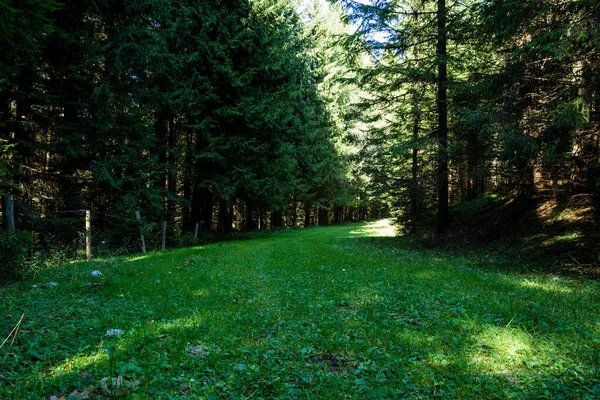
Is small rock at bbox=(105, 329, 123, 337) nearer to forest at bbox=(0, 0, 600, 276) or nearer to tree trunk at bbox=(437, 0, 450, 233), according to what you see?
forest at bbox=(0, 0, 600, 276)

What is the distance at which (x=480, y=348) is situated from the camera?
374 centimetres

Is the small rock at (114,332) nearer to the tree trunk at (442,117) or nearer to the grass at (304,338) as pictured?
the grass at (304,338)

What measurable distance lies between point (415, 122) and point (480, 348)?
14.6 m

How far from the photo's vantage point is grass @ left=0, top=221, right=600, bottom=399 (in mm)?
2992

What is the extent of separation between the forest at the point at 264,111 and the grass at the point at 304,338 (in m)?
3.50

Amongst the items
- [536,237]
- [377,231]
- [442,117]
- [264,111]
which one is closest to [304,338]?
[536,237]

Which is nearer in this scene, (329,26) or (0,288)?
(0,288)

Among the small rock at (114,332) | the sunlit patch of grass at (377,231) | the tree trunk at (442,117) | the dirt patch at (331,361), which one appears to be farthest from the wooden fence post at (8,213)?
the sunlit patch of grass at (377,231)

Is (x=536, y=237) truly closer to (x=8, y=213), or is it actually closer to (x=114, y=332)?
(x=114, y=332)

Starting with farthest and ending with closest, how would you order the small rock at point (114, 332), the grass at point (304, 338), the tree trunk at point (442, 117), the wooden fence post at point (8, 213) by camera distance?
the tree trunk at point (442, 117), the wooden fence post at point (8, 213), the small rock at point (114, 332), the grass at point (304, 338)

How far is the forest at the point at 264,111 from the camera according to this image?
27.8 feet

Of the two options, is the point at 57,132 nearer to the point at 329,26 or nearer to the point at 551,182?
the point at 551,182

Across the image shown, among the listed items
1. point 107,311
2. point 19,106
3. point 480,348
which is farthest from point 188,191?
point 480,348

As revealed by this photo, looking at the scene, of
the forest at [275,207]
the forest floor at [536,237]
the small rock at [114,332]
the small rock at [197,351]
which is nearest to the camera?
the forest at [275,207]
